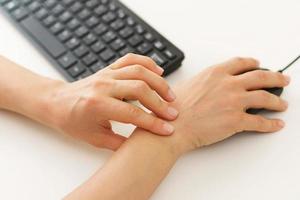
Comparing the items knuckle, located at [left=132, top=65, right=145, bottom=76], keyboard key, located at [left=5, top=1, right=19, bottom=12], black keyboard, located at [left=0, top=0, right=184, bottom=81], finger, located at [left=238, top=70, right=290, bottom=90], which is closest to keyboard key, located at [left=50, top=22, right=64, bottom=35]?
black keyboard, located at [left=0, top=0, right=184, bottom=81]

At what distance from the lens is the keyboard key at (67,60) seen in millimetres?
732

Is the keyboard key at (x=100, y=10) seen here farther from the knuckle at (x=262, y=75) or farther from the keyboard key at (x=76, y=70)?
the knuckle at (x=262, y=75)

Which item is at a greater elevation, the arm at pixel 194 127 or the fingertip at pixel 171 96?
the fingertip at pixel 171 96

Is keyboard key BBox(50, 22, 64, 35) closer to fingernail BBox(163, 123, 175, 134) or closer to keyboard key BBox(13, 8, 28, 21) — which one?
keyboard key BBox(13, 8, 28, 21)

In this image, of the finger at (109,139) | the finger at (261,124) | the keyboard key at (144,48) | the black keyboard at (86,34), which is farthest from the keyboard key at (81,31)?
the finger at (261,124)

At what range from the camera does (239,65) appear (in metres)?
0.67

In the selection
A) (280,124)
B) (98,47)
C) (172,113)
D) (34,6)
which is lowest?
(280,124)

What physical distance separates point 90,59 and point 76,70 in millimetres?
28

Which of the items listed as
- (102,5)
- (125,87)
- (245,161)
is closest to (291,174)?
(245,161)

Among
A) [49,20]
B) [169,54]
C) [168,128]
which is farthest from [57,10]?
[168,128]

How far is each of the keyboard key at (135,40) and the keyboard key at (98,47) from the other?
0.04 metres

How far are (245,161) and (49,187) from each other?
26 cm

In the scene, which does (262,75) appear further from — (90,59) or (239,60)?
(90,59)

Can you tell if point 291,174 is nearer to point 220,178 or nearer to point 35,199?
point 220,178
